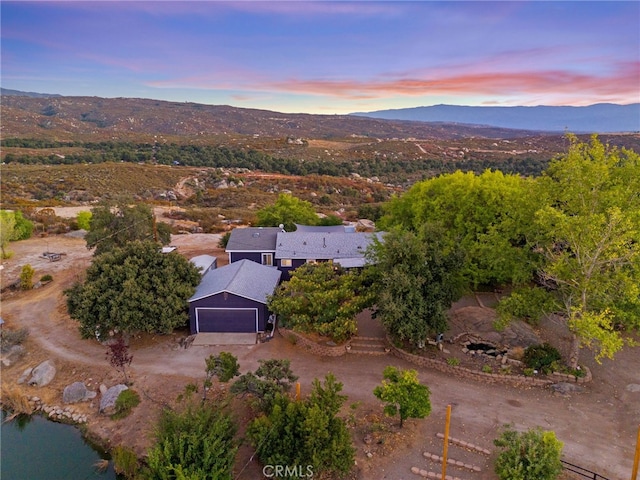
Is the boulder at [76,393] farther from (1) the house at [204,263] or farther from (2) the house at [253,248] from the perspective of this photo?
(2) the house at [253,248]

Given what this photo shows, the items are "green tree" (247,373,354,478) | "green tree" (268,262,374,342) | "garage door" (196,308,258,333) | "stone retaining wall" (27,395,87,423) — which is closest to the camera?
"green tree" (247,373,354,478)

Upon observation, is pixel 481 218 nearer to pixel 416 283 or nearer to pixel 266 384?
pixel 416 283

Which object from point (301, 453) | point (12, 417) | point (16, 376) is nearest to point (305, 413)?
point (301, 453)

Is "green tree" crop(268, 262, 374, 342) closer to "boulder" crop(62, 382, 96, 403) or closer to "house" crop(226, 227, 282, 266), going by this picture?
"house" crop(226, 227, 282, 266)

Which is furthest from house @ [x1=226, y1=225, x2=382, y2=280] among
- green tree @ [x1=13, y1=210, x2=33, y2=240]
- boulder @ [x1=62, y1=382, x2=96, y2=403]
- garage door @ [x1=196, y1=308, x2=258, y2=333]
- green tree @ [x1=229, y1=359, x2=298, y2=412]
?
green tree @ [x1=13, y1=210, x2=33, y2=240]

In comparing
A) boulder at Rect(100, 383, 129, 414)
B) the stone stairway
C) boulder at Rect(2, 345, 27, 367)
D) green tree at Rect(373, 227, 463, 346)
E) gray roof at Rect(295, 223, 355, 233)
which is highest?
green tree at Rect(373, 227, 463, 346)

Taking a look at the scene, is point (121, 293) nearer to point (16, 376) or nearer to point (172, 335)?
point (172, 335)
